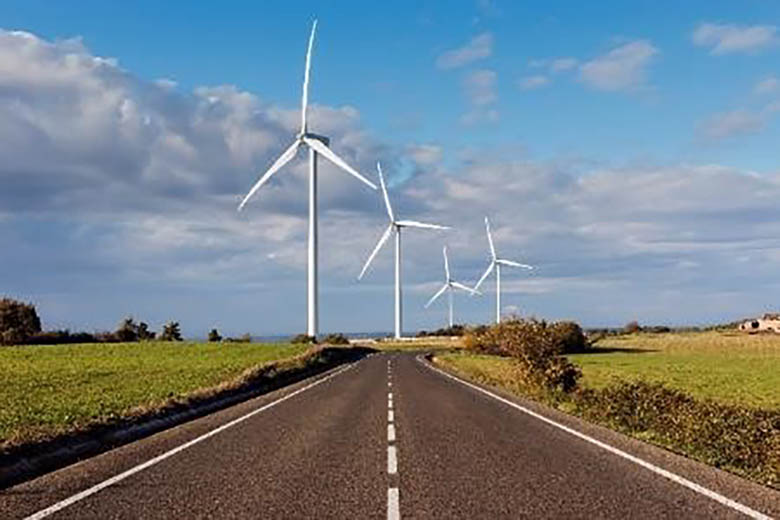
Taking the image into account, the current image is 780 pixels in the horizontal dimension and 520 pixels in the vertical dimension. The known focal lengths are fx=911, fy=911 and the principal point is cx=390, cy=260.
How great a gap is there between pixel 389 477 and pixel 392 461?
68.3 inches

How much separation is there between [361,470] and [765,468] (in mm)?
6013

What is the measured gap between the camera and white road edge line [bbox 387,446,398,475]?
1320 centimetres

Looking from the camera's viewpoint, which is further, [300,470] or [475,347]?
[475,347]

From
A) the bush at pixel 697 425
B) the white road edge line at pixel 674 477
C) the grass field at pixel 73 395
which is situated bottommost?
the white road edge line at pixel 674 477

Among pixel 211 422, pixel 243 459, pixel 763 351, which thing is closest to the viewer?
pixel 243 459

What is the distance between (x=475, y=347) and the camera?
9631 cm

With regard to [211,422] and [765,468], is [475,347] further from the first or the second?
Result: [765,468]

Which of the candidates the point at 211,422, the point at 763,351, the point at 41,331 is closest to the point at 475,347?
the point at 763,351

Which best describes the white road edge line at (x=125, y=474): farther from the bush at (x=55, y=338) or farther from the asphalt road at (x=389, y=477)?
the bush at (x=55, y=338)

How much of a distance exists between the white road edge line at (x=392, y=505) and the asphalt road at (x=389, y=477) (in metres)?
0.03

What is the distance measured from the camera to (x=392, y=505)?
1034 centimetres

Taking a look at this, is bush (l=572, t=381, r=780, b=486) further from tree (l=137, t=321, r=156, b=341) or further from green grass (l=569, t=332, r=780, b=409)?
Answer: tree (l=137, t=321, r=156, b=341)

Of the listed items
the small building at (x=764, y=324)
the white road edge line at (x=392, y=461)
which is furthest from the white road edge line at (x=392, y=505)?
the small building at (x=764, y=324)

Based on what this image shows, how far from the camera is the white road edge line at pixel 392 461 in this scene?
43.3 feet
